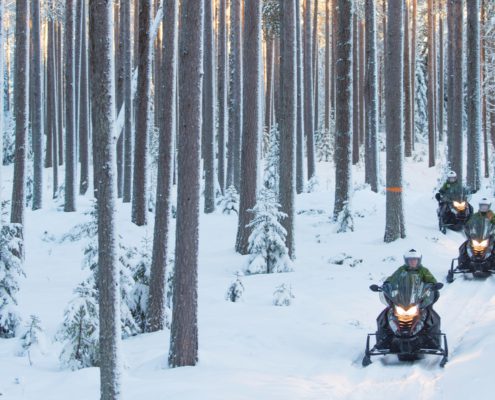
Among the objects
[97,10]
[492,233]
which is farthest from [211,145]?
[97,10]

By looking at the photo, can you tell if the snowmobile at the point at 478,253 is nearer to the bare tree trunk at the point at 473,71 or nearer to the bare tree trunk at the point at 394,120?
the bare tree trunk at the point at 394,120

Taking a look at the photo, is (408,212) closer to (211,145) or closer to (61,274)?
(211,145)

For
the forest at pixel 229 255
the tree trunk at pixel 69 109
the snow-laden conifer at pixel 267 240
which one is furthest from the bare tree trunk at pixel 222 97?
the snow-laden conifer at pixel 267 240

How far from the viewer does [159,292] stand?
1010 cm

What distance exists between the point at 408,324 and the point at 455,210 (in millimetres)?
11687

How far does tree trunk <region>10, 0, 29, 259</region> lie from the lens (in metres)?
15.3

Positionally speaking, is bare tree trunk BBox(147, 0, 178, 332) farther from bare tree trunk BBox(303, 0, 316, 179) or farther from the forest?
bare tree trunk BBox(303, 0, 316, 179)

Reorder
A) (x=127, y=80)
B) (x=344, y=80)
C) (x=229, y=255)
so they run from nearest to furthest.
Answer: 1. (x=229, y=255)
2. (x=344, y=80)
3. (x=127, y=80)

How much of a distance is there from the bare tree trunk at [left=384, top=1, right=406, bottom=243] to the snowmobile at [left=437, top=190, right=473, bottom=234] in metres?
3.10

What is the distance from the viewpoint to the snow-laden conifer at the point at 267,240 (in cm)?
1404

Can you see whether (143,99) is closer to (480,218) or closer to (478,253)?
(480,218)

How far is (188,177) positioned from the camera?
25.1ft

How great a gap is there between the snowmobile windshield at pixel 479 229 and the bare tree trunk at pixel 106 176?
10.0 metres

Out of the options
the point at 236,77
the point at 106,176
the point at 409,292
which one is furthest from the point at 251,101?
the point at 236,77
